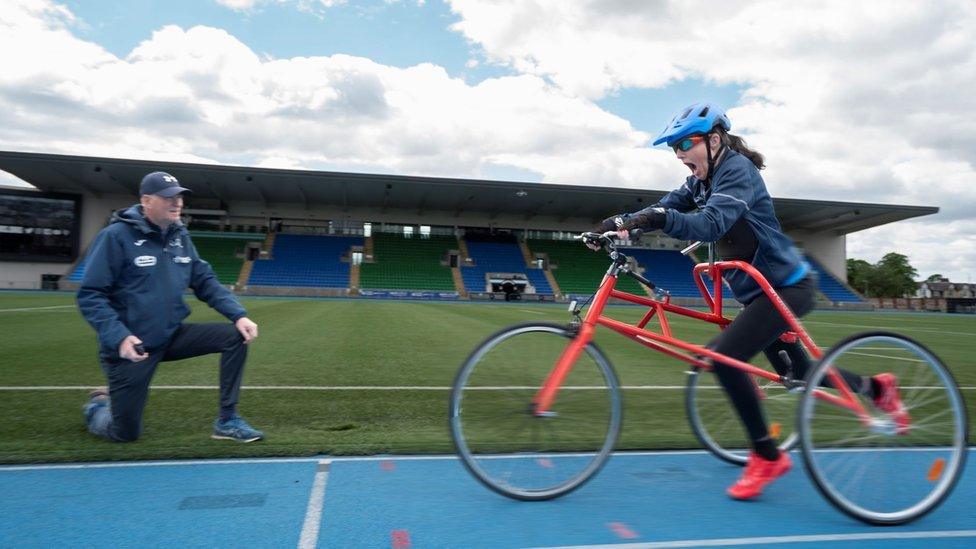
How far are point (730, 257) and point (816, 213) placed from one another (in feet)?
151

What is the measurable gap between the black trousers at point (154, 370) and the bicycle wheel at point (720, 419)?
2.52 m

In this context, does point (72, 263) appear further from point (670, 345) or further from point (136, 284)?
point (670, 345)

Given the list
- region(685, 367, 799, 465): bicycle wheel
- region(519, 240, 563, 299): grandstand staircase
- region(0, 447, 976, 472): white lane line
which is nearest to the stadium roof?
region(519, 240, 563, 299): grandstand staircase

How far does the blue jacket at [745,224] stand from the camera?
2.45m

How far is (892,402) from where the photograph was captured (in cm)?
261

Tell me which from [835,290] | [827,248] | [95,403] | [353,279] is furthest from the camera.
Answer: [827,248]

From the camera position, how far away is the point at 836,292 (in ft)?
145

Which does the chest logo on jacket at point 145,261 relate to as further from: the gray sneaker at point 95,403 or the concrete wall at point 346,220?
the concrete wall at point 346,220

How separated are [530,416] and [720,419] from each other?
1.30m

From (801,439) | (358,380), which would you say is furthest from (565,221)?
(801,439)

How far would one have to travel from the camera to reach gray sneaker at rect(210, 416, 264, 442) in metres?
3.41

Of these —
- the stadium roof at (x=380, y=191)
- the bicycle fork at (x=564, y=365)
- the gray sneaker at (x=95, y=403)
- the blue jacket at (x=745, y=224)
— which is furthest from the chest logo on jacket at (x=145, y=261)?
the stadium roof at (x=380, y=191)

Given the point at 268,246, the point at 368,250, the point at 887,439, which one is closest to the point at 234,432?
the point at 887,439

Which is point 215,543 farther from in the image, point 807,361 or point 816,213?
point 816,213
